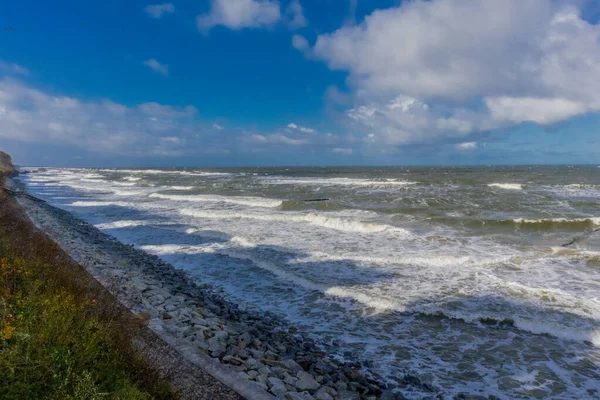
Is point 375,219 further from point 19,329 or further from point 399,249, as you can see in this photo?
point 19,329

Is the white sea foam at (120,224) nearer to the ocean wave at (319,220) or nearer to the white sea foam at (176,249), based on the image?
the ocean wave at (319,220)

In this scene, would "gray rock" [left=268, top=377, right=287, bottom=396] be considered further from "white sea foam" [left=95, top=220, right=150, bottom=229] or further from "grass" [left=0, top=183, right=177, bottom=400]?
"white sea foam" [left=95, top=220, right=150, bottom=229]

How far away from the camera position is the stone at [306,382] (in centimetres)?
484

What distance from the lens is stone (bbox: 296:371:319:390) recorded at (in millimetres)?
4841

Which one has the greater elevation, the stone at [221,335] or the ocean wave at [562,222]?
the ocean wave at [562,222]

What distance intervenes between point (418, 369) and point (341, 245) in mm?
8940

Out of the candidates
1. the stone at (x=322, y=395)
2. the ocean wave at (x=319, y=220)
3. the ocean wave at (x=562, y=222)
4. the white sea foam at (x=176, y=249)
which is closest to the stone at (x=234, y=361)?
the stone at (x=322, y=395)

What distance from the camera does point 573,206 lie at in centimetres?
2538

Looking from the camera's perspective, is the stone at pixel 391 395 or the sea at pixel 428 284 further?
the sea at pixel 428 284

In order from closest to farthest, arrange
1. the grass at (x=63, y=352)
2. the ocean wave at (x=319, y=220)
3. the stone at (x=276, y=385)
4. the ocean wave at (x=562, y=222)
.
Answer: the grass at (x=63, y=352)
the stone at (x=276, y=385)
the ocean wave at (x=319, y=220)
the ocean wave at (x=562, y=222)

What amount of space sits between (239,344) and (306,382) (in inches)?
56.9

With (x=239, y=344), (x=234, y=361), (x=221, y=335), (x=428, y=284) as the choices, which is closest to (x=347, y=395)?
(x=234, y=361)

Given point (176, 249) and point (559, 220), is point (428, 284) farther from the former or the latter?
point (559, 220)

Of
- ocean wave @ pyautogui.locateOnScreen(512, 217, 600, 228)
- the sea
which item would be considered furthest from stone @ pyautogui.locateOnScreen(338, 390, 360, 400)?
ocean wave @ pyautogui.locateOnScreen(512, 217, 600, 228)
